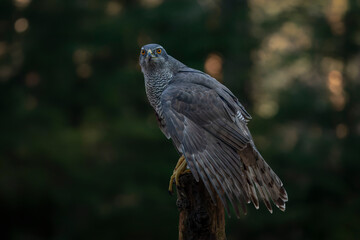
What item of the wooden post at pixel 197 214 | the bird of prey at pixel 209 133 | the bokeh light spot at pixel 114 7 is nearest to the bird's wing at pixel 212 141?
the bird of prey at pixel 209 133

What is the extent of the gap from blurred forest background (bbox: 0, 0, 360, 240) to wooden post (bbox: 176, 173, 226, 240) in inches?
219

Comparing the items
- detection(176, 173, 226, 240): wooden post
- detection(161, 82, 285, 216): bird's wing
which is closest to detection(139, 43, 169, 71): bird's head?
detection(161, 82, 285, 216): bird's wing

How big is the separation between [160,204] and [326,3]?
5.87 meters

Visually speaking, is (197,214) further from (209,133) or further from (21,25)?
(21,25)

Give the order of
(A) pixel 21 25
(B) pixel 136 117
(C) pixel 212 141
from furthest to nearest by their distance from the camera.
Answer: (A) pixel 21 25
(B) pixel 136 117
(C) pixel 212 141

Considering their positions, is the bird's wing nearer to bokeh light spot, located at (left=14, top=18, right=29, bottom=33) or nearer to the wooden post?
the wooden post

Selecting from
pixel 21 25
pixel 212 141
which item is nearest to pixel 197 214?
pixel 212 141

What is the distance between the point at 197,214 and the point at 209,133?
70 cm

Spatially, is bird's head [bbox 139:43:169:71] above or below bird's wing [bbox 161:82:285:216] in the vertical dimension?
above

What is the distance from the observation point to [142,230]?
944 centimetres

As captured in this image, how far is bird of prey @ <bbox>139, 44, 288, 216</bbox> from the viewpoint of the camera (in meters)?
3.33

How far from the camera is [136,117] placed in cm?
938

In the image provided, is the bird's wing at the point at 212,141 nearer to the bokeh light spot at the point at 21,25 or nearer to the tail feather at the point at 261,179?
the tail feather at the point at 261,179

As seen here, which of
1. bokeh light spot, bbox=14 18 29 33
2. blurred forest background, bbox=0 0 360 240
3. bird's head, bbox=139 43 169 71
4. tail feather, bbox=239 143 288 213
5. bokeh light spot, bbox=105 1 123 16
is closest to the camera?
tail feather, bbox=239 143 288 213
